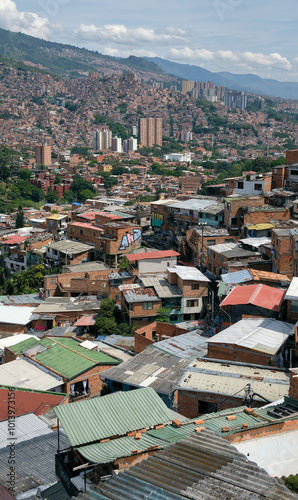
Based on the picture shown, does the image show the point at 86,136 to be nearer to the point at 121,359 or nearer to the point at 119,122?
the point at 119,122

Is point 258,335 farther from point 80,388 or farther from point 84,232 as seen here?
point 84,232

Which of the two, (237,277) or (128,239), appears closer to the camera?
(237,277)

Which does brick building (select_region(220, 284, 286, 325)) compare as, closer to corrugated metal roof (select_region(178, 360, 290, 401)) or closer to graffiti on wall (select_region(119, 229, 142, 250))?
corrugated metal roof (select_region(178, 360, 290, 401))

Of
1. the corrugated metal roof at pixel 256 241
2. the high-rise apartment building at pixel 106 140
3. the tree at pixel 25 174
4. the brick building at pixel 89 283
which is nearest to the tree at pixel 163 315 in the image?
the brick building at pixel 89 283

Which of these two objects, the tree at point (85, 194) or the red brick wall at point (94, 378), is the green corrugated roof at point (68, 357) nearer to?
the red brick wall at point (94, 378)

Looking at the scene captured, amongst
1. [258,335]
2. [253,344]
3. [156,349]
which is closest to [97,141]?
[156,349]

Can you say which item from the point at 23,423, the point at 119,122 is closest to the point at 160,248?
the point at 23,423

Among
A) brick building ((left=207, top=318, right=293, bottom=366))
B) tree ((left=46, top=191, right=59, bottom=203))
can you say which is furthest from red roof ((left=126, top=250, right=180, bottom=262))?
tree ((left=46, top=191, right=59, bottom=203))
